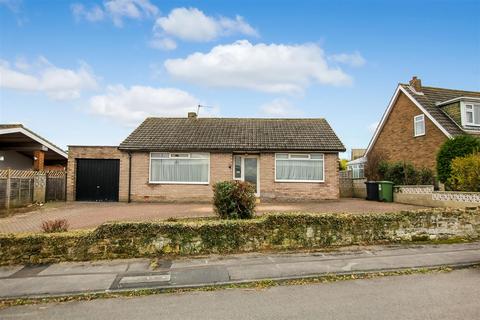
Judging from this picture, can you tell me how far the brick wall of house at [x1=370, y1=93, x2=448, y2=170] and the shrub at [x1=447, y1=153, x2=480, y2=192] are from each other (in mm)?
7923

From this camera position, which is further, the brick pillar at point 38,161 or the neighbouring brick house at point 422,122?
the neighbouring brick house at point 422,122

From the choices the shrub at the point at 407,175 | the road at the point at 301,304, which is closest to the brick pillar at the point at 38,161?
the road at the point at 301,304

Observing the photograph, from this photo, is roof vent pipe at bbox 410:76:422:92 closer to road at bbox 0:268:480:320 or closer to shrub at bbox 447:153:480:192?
shrub at bbox 447:153:480:192

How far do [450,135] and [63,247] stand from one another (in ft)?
66.2

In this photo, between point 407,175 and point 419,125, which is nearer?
point 407,175

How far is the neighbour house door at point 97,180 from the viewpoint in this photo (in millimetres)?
18141

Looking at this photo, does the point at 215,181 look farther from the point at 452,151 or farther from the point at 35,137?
the point at 452,151

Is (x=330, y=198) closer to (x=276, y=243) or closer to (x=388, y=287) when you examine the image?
(x=276, y=243)

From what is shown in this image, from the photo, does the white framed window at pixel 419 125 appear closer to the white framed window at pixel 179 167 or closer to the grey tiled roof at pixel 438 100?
the grey tiled roof at pixel 438 100

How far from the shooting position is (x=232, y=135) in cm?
1891

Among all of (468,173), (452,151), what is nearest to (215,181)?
(468,173)

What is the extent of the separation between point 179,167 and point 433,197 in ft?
40.5

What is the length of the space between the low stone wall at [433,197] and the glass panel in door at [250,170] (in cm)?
750

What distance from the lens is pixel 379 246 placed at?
28.3ft
